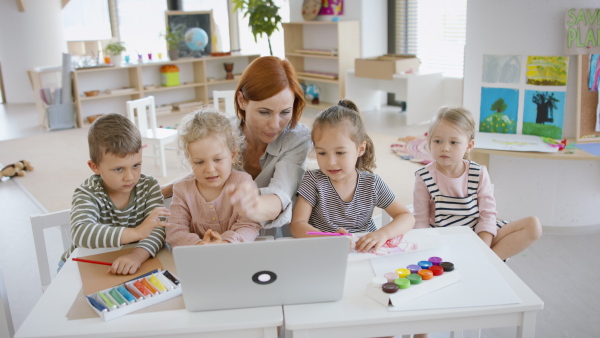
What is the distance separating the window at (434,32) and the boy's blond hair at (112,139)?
4.61 metres

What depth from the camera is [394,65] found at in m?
5.68

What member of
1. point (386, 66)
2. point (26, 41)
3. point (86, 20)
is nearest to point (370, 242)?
point (386, 66)

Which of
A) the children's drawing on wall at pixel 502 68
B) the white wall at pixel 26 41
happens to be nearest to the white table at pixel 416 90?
the children's drawing on wall at pixel 502 68

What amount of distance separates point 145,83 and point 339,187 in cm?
598

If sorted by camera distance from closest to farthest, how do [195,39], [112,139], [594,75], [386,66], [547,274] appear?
[112,139]
[547,274]
[594,75]
[386,66]
[195,39]

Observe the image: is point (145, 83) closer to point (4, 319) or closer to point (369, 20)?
point (369, 20)

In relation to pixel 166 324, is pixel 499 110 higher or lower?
higher

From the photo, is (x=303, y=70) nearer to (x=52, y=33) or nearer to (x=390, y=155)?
(x=390, y=155)

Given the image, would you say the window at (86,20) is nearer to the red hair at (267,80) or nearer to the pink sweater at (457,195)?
the red hair at (267,80)

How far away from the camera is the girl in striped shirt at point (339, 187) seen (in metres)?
1.65

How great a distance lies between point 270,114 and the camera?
175 cm

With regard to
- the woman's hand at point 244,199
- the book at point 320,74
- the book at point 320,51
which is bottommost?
the book at point 320,74

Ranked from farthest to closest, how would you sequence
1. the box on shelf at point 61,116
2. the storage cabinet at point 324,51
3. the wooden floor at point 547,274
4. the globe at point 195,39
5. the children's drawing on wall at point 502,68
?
the globe at point 195,39, the storage cabinet at point 324,51, the box on shelf at point 61,116, the children's drawing on wall at point 502,68, the wooden floor at point 547,274

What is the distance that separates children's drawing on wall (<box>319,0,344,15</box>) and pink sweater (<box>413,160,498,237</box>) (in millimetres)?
4904
